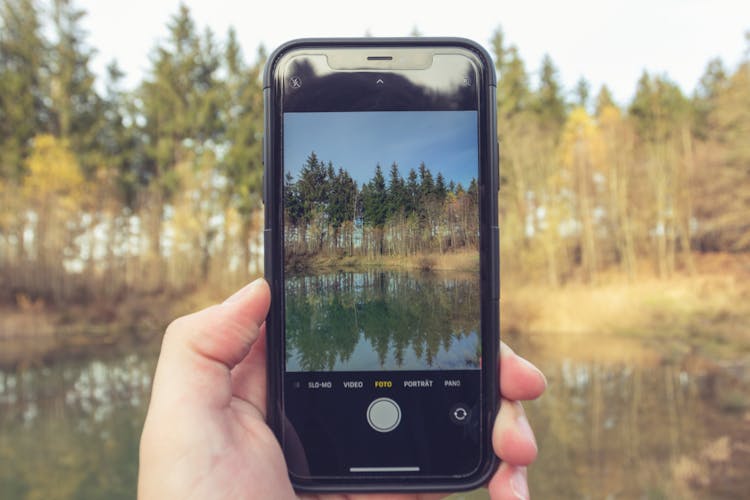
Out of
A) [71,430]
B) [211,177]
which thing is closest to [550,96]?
[211,177]

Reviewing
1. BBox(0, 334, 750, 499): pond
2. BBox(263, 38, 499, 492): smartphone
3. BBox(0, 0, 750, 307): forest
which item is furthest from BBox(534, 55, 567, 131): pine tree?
BBox(263, 38, 499, 492): smartphone

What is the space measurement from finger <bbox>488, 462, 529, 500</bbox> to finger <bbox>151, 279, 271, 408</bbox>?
640 mm

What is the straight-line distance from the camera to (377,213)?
1.40m

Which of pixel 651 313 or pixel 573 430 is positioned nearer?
pixel 573 430

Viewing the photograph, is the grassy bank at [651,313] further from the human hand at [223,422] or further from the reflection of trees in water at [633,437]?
the human hand at [223,422]

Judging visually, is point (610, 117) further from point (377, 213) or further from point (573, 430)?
point (377, 213)

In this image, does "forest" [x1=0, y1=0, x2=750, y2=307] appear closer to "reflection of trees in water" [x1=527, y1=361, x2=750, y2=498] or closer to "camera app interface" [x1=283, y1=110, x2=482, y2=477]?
"reflection of trees in water" [x1=527, y1=361, x2=750, y2=498]

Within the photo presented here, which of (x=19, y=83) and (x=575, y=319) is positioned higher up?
(x=19, y=83)

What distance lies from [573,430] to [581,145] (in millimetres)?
14294

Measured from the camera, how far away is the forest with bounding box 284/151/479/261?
4.57 feet

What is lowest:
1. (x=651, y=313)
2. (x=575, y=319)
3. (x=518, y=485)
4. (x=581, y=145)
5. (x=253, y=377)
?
(x=575, y=319)

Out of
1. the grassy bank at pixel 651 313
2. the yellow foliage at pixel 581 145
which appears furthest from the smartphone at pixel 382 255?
the yellow foliage at pixel 581 145

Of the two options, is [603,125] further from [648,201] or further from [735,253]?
[735,253]

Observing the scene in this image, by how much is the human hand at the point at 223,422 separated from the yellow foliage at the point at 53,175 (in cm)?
1681
